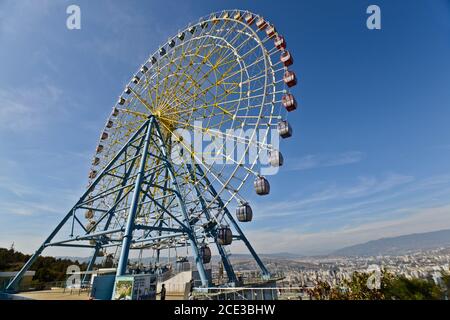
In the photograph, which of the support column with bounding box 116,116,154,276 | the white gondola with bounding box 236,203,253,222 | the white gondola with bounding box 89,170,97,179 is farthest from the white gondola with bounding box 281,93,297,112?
the white gondola with bounding box 89,170,97,179

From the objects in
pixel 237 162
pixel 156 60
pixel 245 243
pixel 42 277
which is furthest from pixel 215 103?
pixel 42 277

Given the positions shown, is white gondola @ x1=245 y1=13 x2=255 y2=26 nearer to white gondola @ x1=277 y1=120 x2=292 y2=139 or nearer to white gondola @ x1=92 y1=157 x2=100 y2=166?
white gondola @ x1=277 y1=120 x2=292 y2=139

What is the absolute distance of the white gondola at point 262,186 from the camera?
16.1 m

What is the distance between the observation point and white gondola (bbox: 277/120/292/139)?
16719mm

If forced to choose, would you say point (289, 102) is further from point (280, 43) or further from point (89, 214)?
point (89, 214)

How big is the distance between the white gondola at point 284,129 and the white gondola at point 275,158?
3.98 feet

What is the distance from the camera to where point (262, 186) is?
52.9 feet

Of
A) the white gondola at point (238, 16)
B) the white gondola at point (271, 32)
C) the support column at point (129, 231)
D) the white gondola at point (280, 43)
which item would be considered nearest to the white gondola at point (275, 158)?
the white gondola at point (280, 43)

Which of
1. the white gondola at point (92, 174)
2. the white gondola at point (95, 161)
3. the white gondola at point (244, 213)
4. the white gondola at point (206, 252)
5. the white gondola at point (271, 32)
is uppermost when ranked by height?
the white gondola at point (271, 32)

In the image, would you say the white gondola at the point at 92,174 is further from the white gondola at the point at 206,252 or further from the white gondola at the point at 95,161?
the white gondola at the point at 206,252

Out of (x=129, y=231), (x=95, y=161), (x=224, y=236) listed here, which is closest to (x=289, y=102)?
(x=224, y=236)

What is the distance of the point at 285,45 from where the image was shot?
1792 centimetres

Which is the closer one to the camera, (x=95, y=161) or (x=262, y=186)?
(x=262, y=186)

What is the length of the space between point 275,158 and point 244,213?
13.0 feet
